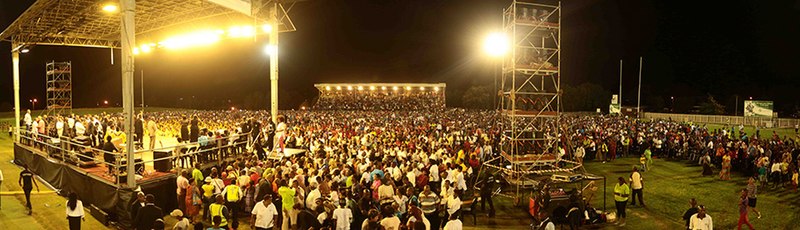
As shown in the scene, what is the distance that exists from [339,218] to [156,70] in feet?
257

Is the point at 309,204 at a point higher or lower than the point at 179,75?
lower

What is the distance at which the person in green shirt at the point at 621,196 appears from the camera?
11.5 metres

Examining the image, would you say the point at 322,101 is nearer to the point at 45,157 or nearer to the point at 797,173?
the point at 45,157

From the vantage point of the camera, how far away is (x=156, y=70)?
76500mm

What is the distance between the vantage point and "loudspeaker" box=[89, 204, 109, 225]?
35.8ft

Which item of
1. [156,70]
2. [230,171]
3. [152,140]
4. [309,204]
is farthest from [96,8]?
[156,70]

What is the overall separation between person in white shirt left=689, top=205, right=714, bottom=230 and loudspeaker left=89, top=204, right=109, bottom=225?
40.5 feet

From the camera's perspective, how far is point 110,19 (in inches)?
707

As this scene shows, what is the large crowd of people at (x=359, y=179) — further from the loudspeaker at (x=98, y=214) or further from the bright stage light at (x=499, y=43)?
the bright stage light at (x=499, y=43)

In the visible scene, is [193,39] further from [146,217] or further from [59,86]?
[146,217]

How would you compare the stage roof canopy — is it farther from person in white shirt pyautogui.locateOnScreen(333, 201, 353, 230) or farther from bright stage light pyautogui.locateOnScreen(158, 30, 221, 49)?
person in white shirt pyautogui.locateOnScreen(333, 201, 353, 230)

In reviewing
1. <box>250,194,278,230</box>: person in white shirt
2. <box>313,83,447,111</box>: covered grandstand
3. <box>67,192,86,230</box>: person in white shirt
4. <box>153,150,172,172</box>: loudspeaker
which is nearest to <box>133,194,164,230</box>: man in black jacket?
<box>250,194,278,230</box>: person in white shirt

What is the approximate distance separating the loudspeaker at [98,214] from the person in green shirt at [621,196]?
470 inches

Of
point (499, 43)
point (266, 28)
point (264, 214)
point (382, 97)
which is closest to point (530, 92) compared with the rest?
point (499, 43)
